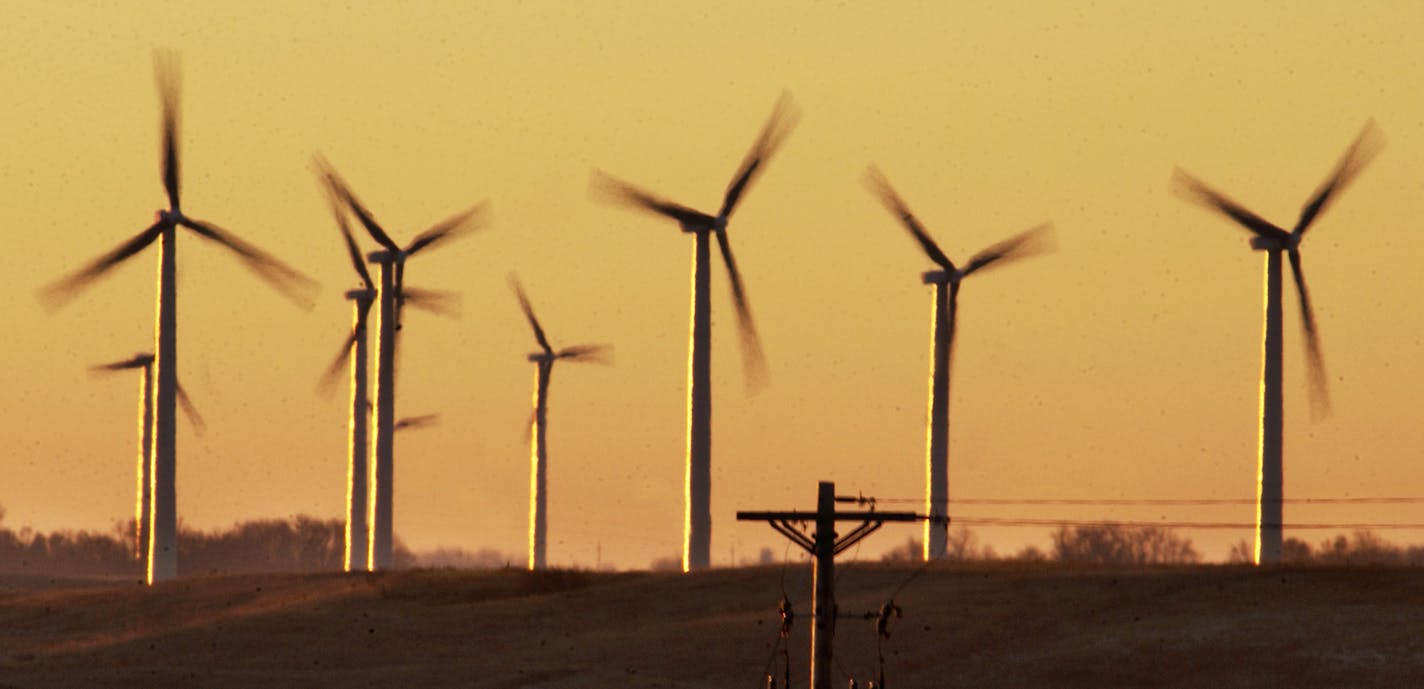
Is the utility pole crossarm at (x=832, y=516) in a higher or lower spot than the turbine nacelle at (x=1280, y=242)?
lower

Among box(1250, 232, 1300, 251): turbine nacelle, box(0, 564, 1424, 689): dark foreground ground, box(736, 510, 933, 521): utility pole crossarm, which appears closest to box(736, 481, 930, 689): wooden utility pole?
box(736, 510, 933, 521): utility pole crossarm

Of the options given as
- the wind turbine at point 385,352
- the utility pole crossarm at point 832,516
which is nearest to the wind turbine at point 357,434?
the wind turbine at point 385,352

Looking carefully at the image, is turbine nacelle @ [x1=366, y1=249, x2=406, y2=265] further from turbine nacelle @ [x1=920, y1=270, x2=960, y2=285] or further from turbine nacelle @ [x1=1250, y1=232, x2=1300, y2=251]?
turbine nacelle @ [x1=1250, y1=232, x2=1300, y2=251]

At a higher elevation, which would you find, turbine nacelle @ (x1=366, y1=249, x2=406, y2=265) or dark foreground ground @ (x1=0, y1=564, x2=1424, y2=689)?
turbine nacelle @ (x1=366, y1=249, x2=406, y2=265)

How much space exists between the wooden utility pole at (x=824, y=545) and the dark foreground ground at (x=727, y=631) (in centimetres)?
1836

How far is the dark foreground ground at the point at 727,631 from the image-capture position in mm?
72500

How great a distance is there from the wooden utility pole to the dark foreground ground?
18.4 meters

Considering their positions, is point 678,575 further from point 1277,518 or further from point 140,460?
point 140,460

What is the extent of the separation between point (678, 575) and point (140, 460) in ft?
150

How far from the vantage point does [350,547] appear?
127 metres

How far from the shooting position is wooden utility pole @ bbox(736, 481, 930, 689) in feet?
159

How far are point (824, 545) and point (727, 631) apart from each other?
34.1m

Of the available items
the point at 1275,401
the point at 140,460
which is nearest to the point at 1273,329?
the point at 1275,401

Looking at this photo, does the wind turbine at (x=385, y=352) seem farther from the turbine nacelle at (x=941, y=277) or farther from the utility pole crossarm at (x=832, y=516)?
the utility pole crossarm at (x=832, y=516)
